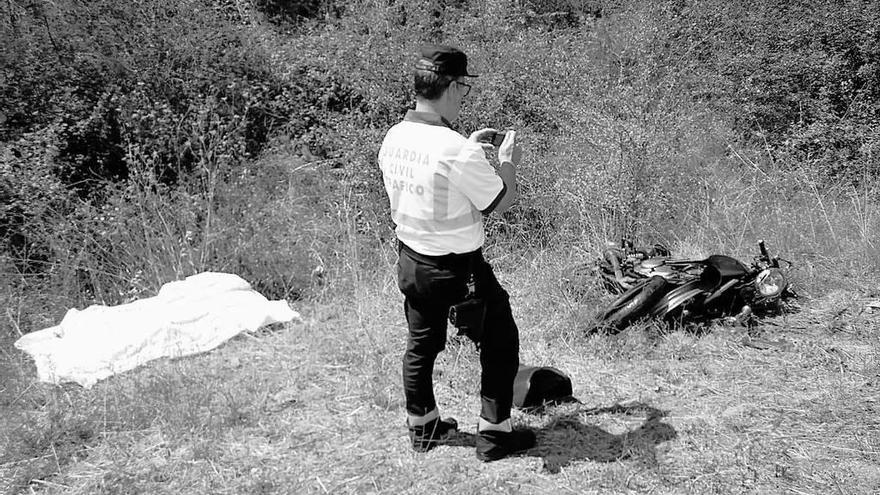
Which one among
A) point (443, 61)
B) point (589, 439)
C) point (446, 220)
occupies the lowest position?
point (589, 439)

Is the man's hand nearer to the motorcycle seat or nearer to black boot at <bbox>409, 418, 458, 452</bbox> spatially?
black boot at <bbox>409, 418, 458, 452</bbox>

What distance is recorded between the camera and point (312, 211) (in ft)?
23.2

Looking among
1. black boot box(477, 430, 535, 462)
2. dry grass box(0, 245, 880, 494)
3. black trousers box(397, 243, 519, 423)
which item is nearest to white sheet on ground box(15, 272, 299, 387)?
dry grass box(0, 245, 880, 494)

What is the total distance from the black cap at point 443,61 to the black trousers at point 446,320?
71 cm

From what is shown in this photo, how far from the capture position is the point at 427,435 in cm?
333

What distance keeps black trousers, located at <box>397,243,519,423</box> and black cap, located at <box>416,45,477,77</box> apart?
2.33 feet

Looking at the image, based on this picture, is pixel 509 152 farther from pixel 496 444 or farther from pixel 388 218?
pixel 388 218

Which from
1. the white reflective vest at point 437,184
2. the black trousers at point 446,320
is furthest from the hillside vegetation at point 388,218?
the white reflective vest at point 437,184

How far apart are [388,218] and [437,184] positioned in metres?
3.75

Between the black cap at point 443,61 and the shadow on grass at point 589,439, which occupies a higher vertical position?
the black cap at point 443,61

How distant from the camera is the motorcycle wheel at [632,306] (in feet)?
14.6

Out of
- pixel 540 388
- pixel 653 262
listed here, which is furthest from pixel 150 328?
pixel 653 262

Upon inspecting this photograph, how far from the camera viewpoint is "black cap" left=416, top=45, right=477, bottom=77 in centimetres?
283

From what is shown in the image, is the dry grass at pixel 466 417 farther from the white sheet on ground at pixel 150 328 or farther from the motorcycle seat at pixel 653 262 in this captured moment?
the motorcycle seat at pixel 653 262
